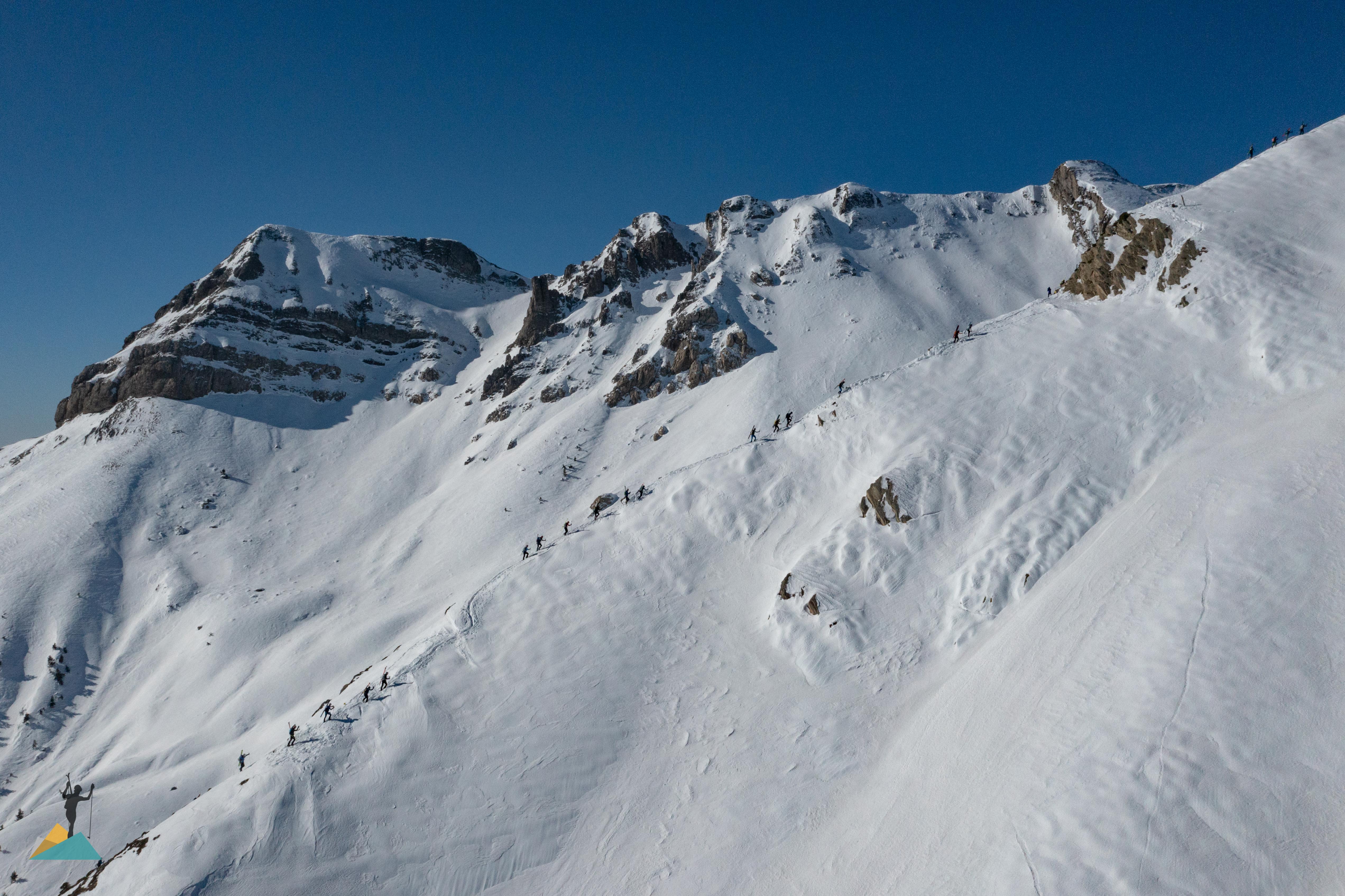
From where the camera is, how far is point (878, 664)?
64.3ft

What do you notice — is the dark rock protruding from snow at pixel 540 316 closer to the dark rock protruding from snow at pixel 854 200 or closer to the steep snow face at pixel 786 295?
the steep snow face at pixel 786 295

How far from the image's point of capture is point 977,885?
12031 mm

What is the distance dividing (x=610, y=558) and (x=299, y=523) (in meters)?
47.7

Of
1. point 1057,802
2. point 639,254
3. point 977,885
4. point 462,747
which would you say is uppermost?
point 639,254

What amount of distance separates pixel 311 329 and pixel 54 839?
71350 millimetres

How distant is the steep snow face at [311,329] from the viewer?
254 feet

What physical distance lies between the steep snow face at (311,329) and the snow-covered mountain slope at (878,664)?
3785cm

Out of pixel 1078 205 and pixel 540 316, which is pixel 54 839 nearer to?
pixel 540 316

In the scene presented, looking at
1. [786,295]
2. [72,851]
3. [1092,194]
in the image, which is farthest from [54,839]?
[1092,194]

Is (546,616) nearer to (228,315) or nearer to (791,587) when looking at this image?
(791,587)

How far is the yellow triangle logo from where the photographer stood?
28.6 metres

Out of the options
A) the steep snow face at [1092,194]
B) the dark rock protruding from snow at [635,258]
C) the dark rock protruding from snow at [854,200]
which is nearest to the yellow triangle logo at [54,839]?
the dark rock protruding from snow at [635,258]

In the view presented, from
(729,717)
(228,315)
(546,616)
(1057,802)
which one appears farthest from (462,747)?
(228,315)

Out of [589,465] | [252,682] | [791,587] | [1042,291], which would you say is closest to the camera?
[791,587]
